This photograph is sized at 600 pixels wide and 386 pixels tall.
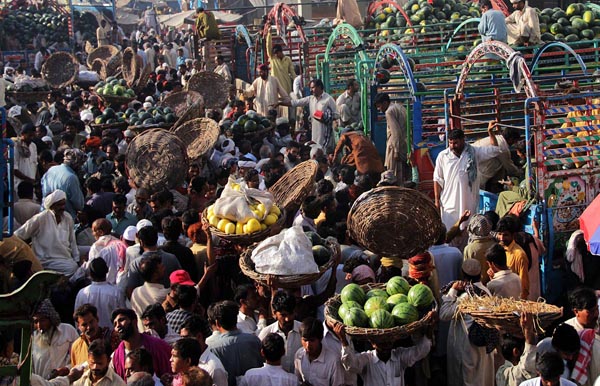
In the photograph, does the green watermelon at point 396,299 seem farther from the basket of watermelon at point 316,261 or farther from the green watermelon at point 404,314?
the basket of watermelon at point 316,261

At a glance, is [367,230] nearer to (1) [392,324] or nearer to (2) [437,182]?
(1) [392,324]

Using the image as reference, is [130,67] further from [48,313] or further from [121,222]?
[48,313]

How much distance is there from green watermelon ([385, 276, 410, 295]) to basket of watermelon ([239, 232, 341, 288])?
591 millimetres

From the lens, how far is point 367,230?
23.6 ft

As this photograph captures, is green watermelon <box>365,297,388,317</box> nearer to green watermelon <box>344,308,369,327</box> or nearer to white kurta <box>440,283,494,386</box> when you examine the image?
green watermelon <box>344,308,369,327</box>

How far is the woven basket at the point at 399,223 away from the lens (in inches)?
280

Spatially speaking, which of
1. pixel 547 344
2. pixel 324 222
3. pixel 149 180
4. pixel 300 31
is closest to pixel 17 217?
pixel 149 180

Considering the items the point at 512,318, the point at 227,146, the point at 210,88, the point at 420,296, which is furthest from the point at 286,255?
the point at 210,88

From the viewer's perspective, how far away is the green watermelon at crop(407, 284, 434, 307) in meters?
5.98

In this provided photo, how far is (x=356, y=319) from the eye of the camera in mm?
5809

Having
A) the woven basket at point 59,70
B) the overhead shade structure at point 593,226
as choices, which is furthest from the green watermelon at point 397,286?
the woven basket at point 59,70

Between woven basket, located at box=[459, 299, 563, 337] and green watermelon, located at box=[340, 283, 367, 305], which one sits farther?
green watermelon, located at box=[340, 283, 367, 305]

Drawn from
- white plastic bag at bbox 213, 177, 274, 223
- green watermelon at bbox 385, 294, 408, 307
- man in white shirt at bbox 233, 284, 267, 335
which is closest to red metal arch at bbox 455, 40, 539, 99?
white plastic bag at bbox 213, 177, 274, 223

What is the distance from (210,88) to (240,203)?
866 centimetres
